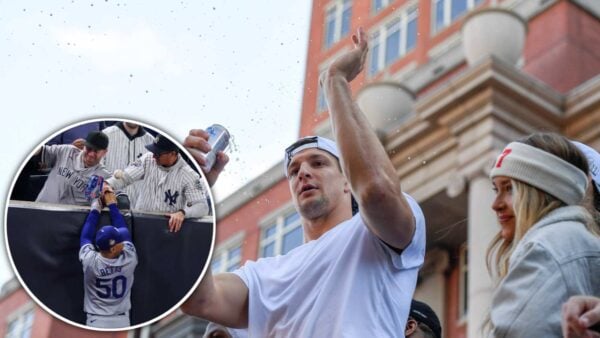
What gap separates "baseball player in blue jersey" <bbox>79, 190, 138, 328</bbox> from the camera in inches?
108

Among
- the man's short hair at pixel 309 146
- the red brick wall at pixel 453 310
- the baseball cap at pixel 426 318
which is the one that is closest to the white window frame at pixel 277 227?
the red brick wall at pixel 453 310

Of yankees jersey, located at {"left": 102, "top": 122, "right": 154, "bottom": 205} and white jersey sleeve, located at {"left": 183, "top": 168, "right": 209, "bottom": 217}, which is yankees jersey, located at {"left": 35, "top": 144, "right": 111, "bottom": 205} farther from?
white jersey sleeve, located at {"left": 183, "top": 168, "right": 209, "bottom": 217}

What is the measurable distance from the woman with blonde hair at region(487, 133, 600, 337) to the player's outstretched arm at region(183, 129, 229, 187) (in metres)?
0.64

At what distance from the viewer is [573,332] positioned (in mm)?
2576

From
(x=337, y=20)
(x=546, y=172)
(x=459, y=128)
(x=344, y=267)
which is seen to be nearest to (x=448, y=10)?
(x=337, y=20)

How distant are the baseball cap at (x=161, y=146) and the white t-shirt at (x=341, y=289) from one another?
498mm

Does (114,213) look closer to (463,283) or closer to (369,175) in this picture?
(369,175)

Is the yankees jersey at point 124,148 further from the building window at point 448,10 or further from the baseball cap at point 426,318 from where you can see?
the building window at point 448,10

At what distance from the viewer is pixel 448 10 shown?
865 inches

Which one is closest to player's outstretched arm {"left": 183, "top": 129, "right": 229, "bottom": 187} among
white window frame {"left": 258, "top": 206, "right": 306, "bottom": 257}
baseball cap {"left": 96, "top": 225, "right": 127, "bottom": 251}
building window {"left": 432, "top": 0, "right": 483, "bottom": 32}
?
baseball cap {"left": 96, "top": 225, "right": 127, "bottom": 251}

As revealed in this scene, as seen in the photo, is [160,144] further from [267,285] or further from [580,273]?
[580,273]

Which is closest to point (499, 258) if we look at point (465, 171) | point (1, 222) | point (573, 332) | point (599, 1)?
point (573, 332)

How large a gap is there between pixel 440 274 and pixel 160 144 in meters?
15.1

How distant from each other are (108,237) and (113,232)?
0.06 ft
